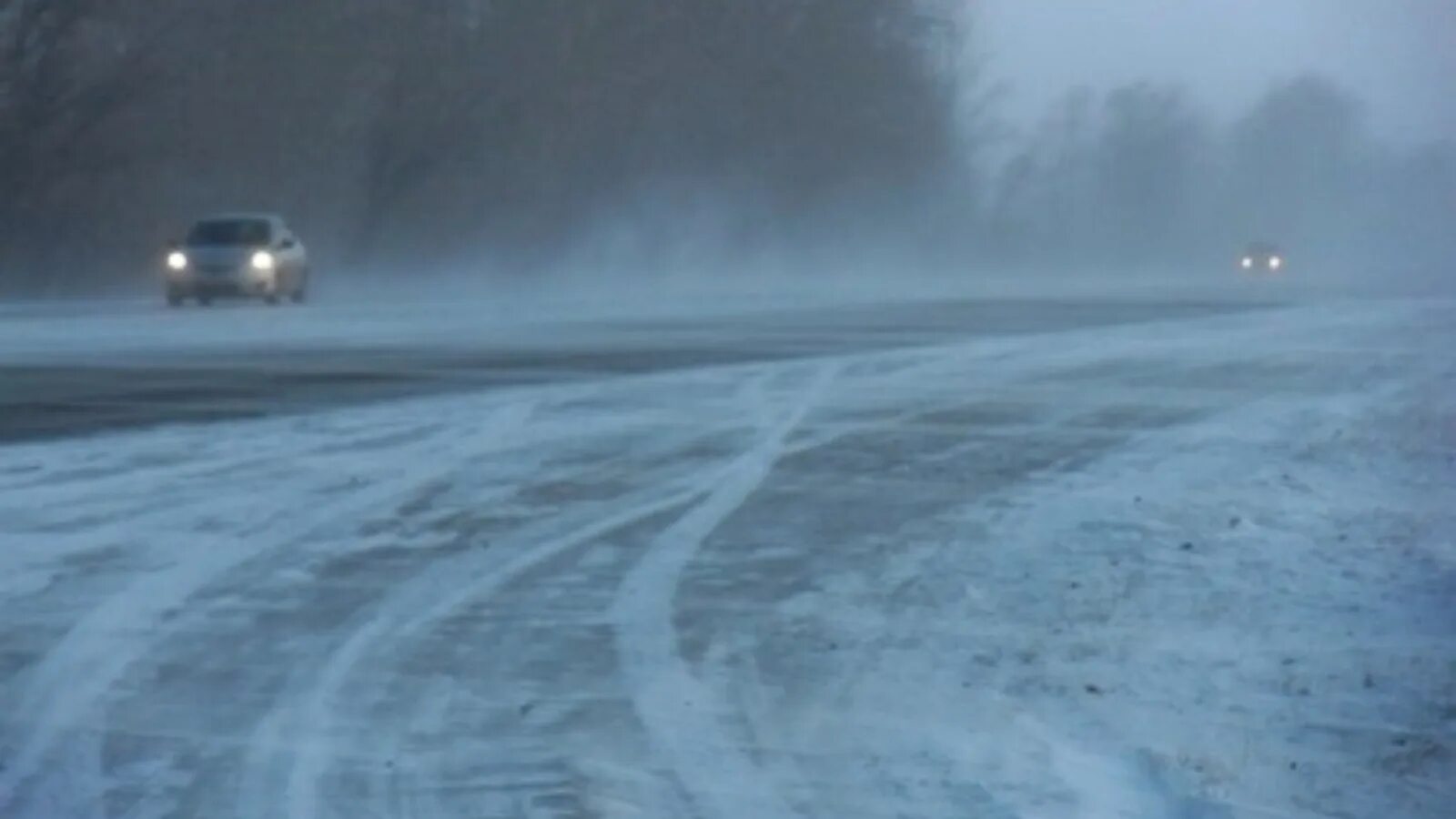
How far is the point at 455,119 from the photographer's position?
74562mm

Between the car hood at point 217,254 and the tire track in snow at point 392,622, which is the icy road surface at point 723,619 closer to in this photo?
the tire track in snow at point 392,622

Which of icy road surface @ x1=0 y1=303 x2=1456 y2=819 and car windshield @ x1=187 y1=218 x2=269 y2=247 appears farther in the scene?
car windshield @ x1=187 y1=218 x2=269 y2=247

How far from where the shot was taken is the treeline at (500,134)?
61.4 meters

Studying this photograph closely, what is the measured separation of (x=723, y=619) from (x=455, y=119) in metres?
63.0

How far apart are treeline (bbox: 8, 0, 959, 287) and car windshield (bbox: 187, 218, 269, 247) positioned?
38.5ft

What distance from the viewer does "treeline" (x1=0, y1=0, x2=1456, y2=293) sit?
61375 millimetres

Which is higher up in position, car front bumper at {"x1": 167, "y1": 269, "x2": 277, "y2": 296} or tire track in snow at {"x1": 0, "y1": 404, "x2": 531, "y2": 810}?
car front bumper at {"x1": 167, "y1": 269, "x2": 277, "y2": 296}

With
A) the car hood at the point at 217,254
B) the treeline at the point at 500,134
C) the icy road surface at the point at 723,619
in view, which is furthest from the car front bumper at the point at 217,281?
the icy road surface at the point at 723,619

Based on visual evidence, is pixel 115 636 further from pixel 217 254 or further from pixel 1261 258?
pixel 1261 258

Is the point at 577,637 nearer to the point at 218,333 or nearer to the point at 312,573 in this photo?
the point at 312,573

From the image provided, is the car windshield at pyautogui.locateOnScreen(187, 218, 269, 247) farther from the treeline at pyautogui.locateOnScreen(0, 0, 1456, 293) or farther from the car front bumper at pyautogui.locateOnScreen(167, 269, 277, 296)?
the treeline at pyautogui.locateOnScreen(0, 0, 1456, 293)

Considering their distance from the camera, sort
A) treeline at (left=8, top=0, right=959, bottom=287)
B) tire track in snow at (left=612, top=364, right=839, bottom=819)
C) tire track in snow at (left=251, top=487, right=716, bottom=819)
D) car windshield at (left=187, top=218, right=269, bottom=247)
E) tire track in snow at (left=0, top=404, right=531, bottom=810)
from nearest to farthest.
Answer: tire track in snow at (left=612, top=364, right=839, bottom=819) → tire track in snow at (left=251, top=487, right=716, bottom=819) → tire track in snow at (left=0, top=404, right=531, bottom=810) → car windshield at (left=187, top=218, right=269, bottom=247) → treeline at (left=8, top=0, right=959, bottom=287)

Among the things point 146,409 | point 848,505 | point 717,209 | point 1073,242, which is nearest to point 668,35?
point 717,209

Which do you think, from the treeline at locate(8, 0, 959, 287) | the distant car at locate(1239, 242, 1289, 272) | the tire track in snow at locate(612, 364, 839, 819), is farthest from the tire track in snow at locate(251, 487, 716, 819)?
the distant car at locate(1239, 242, 1289, 272)
